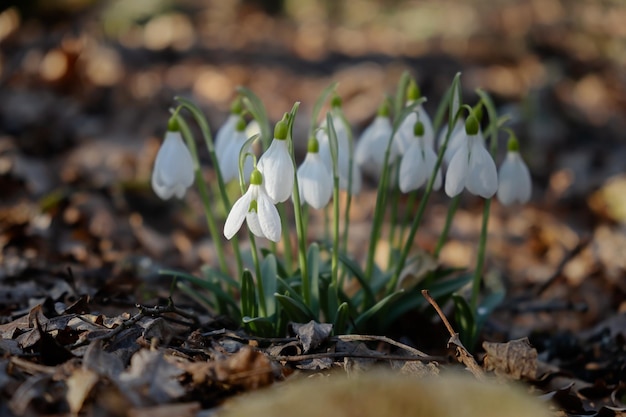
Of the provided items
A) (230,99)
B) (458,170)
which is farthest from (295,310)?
(230,99)

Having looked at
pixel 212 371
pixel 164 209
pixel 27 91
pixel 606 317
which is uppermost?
pixel 27 91

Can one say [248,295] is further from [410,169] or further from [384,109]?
[384,109]

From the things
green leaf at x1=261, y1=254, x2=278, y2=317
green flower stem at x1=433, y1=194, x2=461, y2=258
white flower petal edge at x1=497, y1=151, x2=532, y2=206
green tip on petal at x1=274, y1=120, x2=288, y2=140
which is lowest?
green leaf at x1=261, y1=254, x2=278, y2=317

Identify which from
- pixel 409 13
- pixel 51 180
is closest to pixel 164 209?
pixel 51 180

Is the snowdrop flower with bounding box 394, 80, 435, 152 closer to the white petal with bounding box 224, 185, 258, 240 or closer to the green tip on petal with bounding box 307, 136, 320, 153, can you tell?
the green tip on petal with bounding box 307, 136, 320, 153

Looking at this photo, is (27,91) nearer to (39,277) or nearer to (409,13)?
(39,277)

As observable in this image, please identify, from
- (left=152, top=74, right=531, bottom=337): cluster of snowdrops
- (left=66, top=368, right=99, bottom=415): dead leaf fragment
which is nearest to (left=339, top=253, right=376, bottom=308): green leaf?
(left=152, top=74, right=531, bottom=337): cluster of snowdrops

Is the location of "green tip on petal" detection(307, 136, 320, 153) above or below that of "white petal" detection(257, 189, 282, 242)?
above
